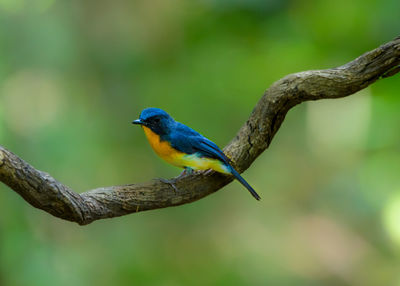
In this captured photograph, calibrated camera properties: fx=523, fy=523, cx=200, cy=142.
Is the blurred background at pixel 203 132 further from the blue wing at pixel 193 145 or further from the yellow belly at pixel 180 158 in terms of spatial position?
the blue wing at pixel 193 145

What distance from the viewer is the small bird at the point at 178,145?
3801 mm

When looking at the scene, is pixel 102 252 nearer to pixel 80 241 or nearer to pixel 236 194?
pixel 80 241

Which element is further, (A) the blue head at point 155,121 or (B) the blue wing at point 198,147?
(A) the blue head at point 155,121

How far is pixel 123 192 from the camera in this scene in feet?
11.0

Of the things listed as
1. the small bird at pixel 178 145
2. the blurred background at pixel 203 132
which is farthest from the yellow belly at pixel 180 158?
the blurred background at pixel 203 132

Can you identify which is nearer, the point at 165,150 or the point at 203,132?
the point at 165,150

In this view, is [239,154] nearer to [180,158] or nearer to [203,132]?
[180,158]

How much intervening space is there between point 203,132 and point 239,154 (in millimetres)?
3143

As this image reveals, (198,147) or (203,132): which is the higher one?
(203,132)

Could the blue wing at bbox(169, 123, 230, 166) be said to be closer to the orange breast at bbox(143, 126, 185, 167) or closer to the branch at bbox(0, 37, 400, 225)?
the orange breast at bbox(143, 126, 185, 167)

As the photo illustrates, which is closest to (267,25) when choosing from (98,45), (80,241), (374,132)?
(374,132)

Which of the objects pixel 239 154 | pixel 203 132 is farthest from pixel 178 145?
pixel 203 132

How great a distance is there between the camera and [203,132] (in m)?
7.00

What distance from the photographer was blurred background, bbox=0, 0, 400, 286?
6152mm
